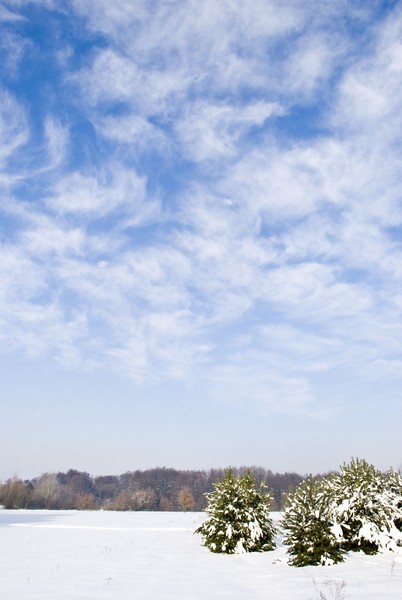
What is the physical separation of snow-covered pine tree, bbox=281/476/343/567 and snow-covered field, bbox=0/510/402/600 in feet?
1.61

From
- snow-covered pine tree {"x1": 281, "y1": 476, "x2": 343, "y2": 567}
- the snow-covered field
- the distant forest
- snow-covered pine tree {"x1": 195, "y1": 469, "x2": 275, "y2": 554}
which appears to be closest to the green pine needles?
snow-covered pine tree {"x1": 281, "y1": 476, "x2": 343, "y2": 567}

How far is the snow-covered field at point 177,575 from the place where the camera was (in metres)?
11.6

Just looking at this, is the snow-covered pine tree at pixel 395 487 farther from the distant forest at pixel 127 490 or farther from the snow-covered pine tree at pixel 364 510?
the distant forest at pixel 127 490

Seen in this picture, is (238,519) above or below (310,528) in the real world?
above

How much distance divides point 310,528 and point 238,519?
3687mm

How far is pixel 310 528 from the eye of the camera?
15.9 metres

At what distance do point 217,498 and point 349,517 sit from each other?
5268 millimetres

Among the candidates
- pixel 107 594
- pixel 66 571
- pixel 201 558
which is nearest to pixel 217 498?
pixel 201 558

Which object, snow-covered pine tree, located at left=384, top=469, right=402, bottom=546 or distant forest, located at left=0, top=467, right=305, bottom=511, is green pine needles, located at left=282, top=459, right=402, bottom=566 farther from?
distant forest, located at left=0, top=467, right=305, bottom=511

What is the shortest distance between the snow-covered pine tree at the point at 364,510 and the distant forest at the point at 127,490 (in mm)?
30072

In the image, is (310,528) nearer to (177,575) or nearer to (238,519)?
(238,519)

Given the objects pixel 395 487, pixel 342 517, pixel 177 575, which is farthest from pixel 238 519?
pixel 395 487

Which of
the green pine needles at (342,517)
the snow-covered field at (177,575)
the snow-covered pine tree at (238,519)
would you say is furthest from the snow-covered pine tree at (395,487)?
the snow-covered pine tree at (238,519)

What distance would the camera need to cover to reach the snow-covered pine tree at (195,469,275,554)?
721 inches
